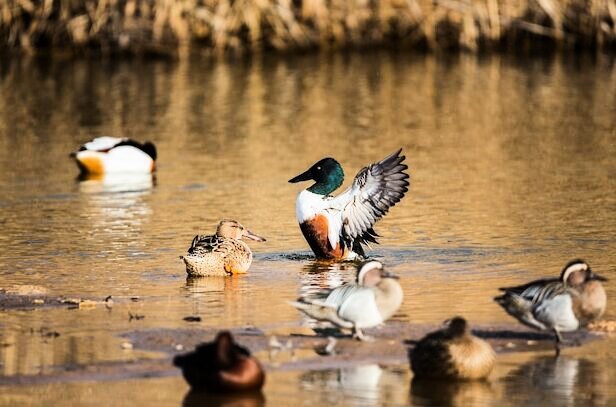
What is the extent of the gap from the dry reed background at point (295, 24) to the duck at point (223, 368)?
21072 millimetres

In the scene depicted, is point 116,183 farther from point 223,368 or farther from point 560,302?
point 223,368

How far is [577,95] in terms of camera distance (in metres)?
22.7

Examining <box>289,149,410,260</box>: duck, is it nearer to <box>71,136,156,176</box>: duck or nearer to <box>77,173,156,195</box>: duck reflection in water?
<box>77,173,156,195</box>: duck reflection in water

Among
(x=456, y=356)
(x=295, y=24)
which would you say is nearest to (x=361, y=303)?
(x=456, y=356)

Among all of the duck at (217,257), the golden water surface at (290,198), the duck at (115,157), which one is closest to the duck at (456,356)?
the golden water surface at (290,198)

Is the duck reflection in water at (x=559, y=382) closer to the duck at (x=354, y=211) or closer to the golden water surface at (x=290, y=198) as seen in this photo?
the golden water surface at (x=290, y=198)

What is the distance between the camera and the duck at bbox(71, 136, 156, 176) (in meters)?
17.1

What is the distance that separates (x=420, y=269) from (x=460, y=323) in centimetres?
335

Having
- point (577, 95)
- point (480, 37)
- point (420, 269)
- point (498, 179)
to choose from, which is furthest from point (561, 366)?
point (480, 37)

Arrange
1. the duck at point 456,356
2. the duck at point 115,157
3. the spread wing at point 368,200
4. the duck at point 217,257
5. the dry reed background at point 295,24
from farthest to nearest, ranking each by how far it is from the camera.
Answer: the dry reed background at point 295,24 < the duck at point 115,157 < the spread wing at point 368,200 < the duck at point 217,257 < the duck at point 456,356

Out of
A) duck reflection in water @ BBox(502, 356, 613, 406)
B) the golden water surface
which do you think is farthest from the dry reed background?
duck reflection in water @ BBox(502, 356, 613, 406)

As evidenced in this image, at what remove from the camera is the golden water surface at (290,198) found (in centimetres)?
803

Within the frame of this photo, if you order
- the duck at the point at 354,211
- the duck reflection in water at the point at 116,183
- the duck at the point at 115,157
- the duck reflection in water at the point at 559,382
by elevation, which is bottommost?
the duck reflection in water at the point at 559,382

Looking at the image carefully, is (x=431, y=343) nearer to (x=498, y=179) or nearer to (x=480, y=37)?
(x=498, y=179)
